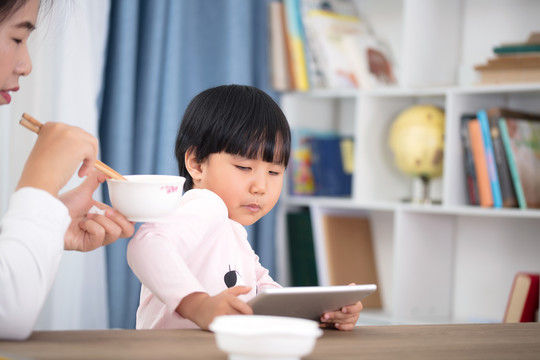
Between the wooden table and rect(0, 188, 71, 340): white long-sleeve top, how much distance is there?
3 cm

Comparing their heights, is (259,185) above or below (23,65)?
below

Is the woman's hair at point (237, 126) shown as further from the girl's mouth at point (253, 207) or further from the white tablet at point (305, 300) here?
the white tablet at point (305, 300)

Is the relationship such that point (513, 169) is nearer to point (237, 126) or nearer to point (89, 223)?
point (237, 126)

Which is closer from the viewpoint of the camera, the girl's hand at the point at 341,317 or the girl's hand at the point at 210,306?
the girl's hand at the point at 210,306

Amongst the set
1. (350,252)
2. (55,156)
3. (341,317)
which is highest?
(55,156)

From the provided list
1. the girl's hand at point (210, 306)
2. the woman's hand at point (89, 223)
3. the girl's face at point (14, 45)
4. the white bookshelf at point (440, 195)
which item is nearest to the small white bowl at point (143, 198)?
the woman's hand at point (89, 223)

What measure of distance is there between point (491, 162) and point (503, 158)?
43mm

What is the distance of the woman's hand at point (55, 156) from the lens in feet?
2.88

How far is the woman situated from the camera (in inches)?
32.5

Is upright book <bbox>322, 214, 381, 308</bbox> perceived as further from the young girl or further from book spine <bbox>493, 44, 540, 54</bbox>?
the young girl

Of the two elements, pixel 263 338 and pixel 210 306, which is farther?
pixel 210 306

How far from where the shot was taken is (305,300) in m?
0.93

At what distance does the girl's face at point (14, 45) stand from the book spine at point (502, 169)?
67.3 inches

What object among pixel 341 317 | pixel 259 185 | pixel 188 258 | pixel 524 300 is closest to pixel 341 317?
pixel 341 317
